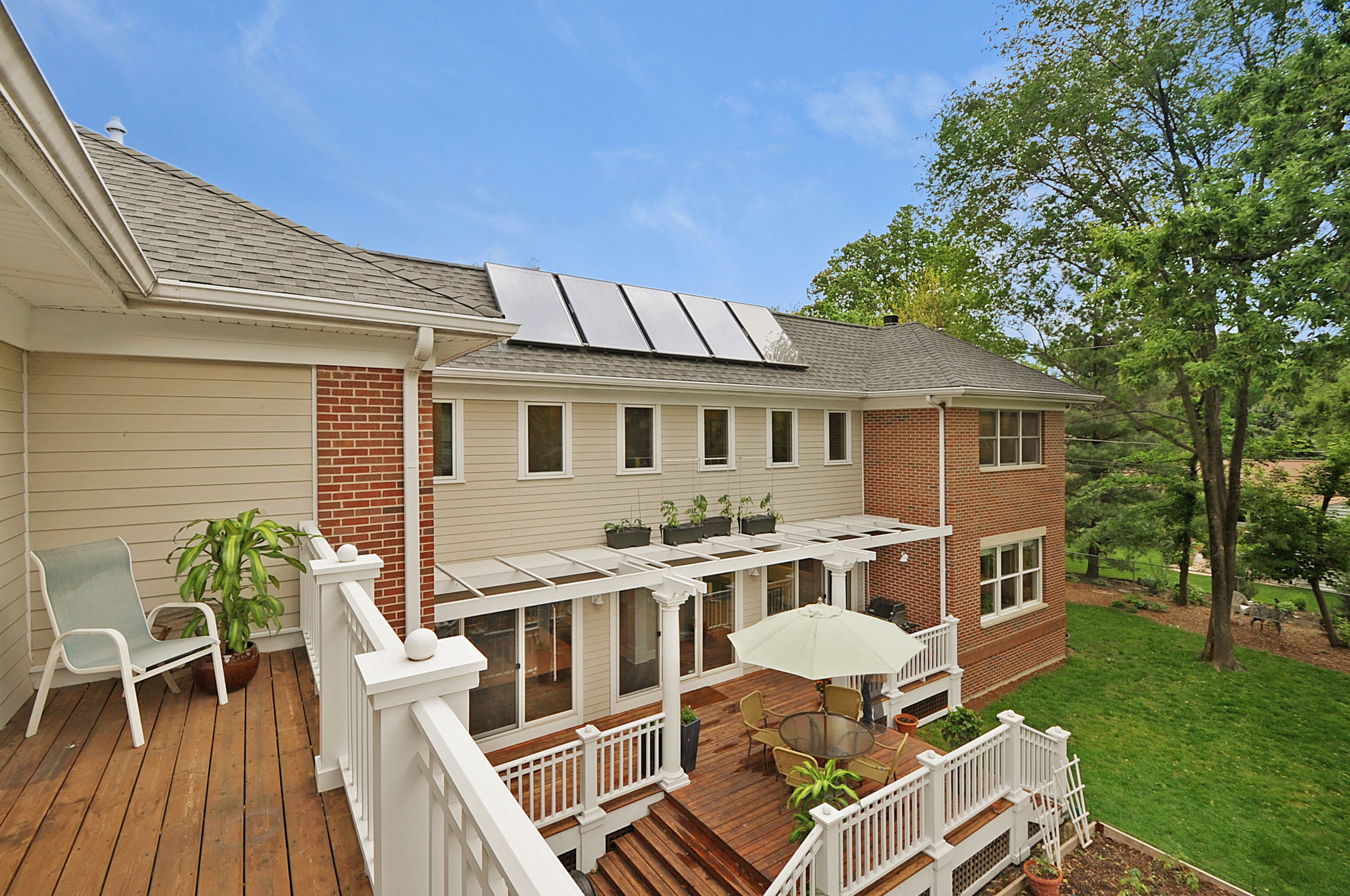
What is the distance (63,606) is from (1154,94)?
2071cm

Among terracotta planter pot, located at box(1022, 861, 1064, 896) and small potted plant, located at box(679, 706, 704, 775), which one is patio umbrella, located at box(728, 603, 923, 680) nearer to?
small potted plant, located at box(679, 706, 704, 775)

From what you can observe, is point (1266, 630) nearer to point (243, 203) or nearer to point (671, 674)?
point (671, 674)

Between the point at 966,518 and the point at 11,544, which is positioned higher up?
the point at 11,544

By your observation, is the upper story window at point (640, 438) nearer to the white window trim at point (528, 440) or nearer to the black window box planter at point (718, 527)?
the white window trim at point (528, 440)

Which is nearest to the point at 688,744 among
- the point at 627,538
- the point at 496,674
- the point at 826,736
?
the point at 826,736

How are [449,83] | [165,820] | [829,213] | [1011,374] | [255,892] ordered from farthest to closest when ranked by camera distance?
[829,213], [449,83], [1011,374], [165,820], [255,892]

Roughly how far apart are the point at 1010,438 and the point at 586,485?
954cm

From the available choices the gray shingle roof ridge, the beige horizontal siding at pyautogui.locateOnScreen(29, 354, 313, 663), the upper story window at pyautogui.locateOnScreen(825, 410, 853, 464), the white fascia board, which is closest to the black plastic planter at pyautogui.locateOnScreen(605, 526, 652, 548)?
the white fascia board

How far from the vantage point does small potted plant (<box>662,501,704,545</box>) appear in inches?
385

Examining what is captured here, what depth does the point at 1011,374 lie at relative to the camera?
13094 mm

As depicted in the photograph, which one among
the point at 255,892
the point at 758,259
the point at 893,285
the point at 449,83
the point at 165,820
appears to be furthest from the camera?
the point at 758,259

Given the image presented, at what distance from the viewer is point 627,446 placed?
9867mm

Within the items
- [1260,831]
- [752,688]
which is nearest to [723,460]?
[752,688]

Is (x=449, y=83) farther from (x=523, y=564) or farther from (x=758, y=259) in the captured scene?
(x=523, y=564)
